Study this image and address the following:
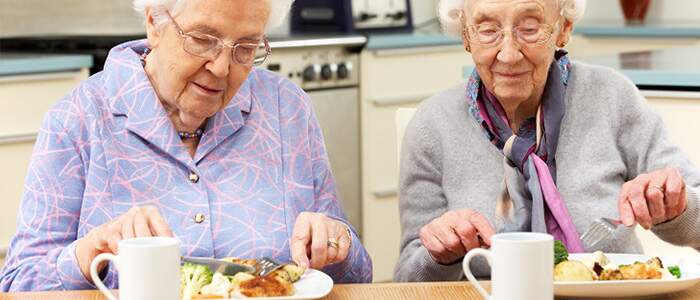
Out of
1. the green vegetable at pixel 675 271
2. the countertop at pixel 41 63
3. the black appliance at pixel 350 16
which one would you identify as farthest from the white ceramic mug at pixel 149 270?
the black appliance at pixel 350 16

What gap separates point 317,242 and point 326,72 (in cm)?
249

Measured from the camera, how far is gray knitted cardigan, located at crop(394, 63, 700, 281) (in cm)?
214

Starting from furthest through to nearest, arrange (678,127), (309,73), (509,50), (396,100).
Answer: (396,100) → (309,73) → (678,127) → (509,50)

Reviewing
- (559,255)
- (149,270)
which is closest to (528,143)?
(559,255)

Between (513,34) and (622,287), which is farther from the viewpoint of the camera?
(513,34)

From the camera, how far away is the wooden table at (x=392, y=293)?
169cm

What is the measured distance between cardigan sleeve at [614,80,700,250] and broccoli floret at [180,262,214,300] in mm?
819

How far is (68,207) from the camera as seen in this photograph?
188 cm

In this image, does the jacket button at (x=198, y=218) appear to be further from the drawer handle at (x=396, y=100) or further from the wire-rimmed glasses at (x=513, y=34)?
the drawer handle at (x=396, y=100)

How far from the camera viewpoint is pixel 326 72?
4.27 metres

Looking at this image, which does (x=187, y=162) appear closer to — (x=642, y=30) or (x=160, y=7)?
(x=160, y=7)

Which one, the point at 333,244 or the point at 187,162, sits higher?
the point at 187,162

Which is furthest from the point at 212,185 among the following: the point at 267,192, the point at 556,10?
the point at 556,10

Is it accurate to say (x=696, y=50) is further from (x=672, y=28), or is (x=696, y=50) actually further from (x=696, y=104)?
(x=672, y=28)
